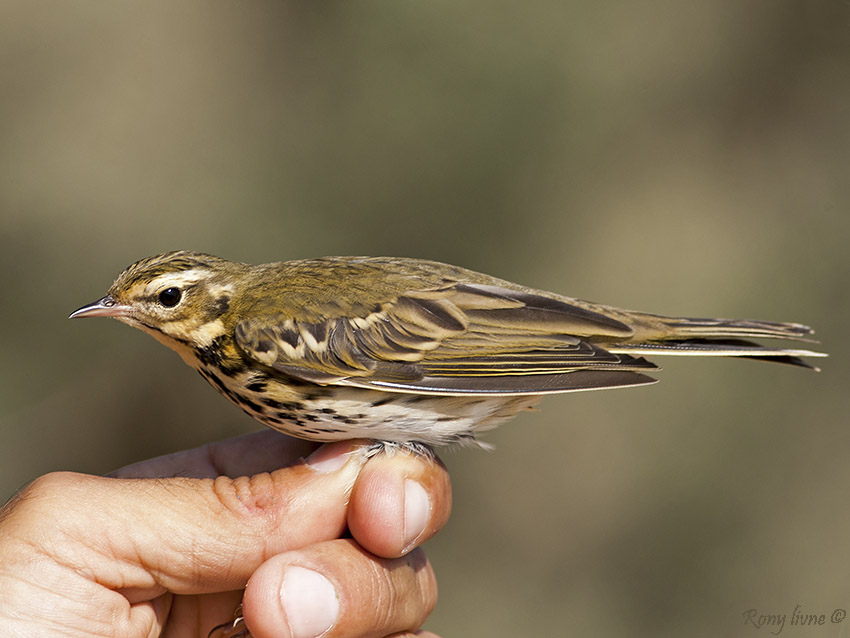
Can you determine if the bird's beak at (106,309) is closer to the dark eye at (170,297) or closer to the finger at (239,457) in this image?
the dark eye at (170,297)

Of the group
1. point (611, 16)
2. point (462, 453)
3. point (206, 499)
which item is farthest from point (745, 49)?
point (206, 499)

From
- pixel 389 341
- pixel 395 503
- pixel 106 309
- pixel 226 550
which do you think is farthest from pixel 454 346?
pixel 106 309

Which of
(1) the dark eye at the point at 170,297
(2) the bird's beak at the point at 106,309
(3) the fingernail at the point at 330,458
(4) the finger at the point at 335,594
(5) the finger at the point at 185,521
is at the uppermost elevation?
(1) the dark eye at the point at 170,297

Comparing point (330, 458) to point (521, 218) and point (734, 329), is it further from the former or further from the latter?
point (521, 218)

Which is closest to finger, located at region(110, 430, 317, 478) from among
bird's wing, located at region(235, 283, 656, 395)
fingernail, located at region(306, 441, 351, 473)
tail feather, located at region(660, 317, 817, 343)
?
fingernail, located at region(306, 441, 351, 473)

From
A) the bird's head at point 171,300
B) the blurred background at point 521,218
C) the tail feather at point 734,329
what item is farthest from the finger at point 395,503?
the blurred background at point 521,218

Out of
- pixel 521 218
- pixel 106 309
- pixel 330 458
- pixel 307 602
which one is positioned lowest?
pixel 307 602

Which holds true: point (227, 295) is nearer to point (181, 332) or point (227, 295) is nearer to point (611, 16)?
point (181, 332)
